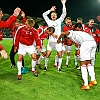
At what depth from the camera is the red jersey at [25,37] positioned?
263 inches

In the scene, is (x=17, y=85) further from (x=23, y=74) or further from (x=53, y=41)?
(x=53, y=41)

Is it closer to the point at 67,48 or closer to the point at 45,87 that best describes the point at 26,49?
the point at 45,87

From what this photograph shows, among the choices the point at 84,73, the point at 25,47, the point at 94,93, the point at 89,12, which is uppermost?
the point at 89,12

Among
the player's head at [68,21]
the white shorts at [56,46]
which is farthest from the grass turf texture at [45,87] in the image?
the player's head at [68,21]

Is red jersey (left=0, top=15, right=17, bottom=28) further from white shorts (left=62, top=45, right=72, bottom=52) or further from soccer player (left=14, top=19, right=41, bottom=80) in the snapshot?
white shorts (left=62, top=45, right=72, bottom=52)

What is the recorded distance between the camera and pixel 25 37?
6.86 metres

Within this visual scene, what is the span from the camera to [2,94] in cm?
514

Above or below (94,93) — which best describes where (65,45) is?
above

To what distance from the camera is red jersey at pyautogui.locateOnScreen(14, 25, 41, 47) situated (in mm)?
6684

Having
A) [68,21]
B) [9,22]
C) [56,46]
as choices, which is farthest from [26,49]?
[68,21]

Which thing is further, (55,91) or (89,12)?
(89,12)

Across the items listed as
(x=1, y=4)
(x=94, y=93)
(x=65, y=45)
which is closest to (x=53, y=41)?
(x=65, y=45)

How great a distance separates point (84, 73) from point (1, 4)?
4990cm

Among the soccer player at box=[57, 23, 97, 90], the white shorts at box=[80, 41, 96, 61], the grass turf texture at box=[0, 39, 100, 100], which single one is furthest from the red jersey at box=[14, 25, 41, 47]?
the white shorts at box=[80, 41, 96, 61]
